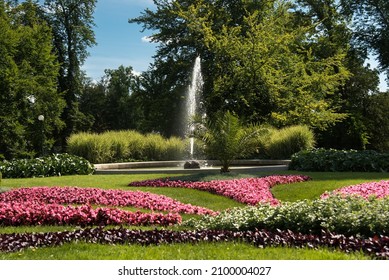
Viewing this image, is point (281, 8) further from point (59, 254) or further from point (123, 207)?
point (59, 254)

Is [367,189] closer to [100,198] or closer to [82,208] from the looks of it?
[100,198]

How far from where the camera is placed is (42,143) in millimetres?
30859

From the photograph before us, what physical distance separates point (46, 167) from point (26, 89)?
13569mm

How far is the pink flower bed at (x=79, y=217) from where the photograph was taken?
8.10 meters

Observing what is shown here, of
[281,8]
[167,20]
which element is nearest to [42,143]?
[167,20]

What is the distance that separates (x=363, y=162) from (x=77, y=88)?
2437cm

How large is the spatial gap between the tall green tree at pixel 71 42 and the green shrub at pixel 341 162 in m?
18.9

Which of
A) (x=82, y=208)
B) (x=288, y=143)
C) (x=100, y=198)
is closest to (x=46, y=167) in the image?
(x=100, y=198)

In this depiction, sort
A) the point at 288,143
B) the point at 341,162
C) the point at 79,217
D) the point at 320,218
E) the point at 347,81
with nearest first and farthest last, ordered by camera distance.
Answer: the point at 320,218
the point at 79,217
the point at 341,162
the point at 288,143
the point at 347,81

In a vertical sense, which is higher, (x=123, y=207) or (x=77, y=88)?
(x=77, y=88)

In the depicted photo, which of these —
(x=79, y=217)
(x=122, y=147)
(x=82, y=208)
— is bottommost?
(x=79, y=217)

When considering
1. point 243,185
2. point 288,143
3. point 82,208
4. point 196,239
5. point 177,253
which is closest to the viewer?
point 177,253

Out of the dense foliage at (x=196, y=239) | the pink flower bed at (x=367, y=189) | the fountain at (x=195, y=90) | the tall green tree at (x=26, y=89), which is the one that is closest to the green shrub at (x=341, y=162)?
the pink flower bed at (x=367, y=189)

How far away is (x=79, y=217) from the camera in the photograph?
812 centimetres
